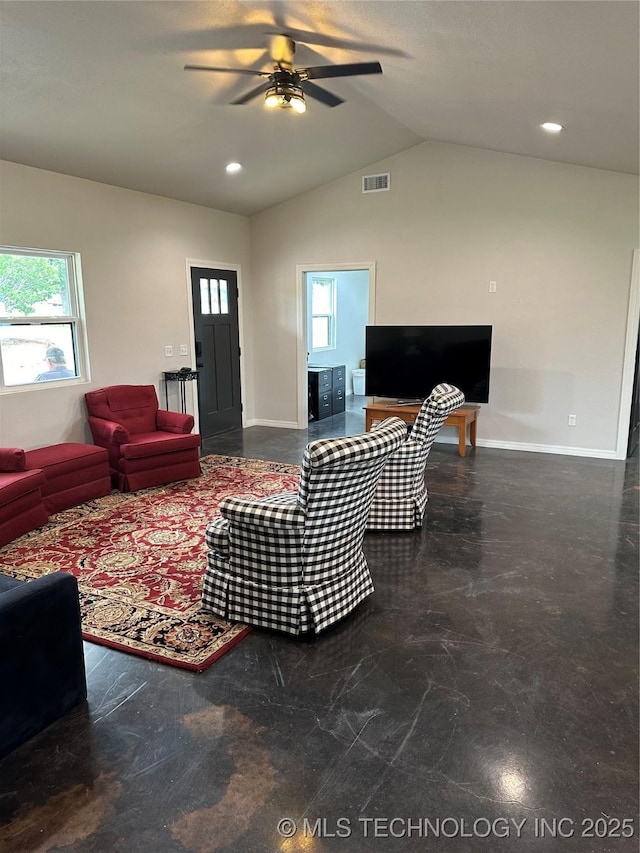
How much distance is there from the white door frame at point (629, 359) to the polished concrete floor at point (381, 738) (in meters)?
3.04

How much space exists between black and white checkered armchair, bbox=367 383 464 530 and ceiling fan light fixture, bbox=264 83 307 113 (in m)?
2.16

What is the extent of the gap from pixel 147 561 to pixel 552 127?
4566 millimetres

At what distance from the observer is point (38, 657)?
2154 mm

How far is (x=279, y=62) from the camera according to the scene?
3633mm

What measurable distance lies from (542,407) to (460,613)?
13.0 feet

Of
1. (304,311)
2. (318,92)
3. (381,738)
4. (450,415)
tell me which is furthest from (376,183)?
(381,738)

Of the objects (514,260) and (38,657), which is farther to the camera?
(514,260)

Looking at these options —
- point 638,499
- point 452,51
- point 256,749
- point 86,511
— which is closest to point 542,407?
point 638,499

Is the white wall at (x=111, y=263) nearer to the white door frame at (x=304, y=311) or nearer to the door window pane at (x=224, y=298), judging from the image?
the door window pane at (x=224, y=298)

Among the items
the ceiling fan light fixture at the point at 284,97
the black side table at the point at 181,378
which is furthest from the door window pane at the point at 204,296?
the ceiling fan light fixture at the point at 284,97

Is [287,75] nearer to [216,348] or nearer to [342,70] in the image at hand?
[342,70]

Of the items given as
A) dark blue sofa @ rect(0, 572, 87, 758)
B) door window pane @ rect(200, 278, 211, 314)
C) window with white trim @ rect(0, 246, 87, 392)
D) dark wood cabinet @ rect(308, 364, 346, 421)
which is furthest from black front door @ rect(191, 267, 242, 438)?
dark blue sofa @ rect(0, 572, 87, 758)

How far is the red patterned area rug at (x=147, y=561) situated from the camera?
2789 mm

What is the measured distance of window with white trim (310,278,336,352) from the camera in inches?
390
